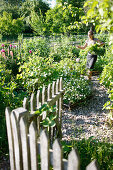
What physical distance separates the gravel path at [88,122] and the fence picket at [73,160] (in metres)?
1.33

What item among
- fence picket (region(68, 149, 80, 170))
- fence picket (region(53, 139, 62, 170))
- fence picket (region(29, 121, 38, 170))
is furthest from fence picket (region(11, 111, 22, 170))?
fence picket (region(68, 149, 80, 170))

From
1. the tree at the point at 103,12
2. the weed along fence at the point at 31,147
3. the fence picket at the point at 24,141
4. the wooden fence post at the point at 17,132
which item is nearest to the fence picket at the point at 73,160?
the weed along fence at the point at 31,147

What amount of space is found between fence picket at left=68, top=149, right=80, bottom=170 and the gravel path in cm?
133

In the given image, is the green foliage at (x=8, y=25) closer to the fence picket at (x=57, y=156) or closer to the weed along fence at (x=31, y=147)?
the weed along fence at (x=31, y=147)

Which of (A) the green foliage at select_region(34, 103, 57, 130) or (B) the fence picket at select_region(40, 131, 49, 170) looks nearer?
(B) the fence picket at select_region(40, 131, 49, 170)

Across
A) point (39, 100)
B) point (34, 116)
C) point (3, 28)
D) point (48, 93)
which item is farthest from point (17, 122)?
point (3, 28)

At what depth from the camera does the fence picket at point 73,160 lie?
3.43 feet

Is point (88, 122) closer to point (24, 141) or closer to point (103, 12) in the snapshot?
point (24, 141)

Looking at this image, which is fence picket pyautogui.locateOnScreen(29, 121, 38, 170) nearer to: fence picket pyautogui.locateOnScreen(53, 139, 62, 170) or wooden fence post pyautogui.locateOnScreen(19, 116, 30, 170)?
wooden fence post pyautogui.locateOnScreen(19, 116, 30, 170)

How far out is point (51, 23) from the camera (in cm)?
1495

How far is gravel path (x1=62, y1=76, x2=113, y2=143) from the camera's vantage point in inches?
108

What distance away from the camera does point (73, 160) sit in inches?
42.3

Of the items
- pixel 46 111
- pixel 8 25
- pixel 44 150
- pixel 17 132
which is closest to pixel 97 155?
pixel 46 111

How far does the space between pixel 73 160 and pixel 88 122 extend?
7.18 ft
